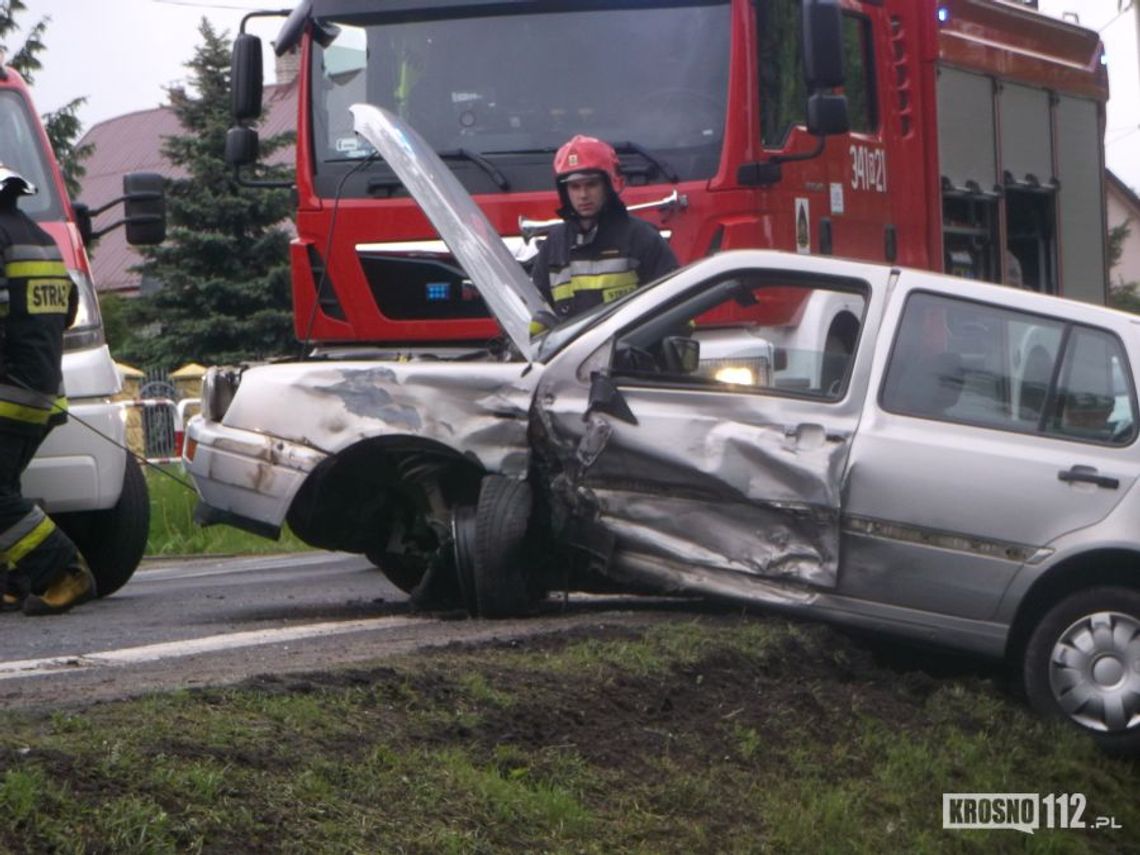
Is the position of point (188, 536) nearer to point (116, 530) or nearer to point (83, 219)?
point (83, 219)

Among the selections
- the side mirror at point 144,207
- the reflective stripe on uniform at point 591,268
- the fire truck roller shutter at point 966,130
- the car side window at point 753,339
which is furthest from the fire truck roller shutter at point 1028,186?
the car side window at point 753,339

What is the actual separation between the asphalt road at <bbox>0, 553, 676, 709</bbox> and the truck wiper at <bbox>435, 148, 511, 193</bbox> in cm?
204

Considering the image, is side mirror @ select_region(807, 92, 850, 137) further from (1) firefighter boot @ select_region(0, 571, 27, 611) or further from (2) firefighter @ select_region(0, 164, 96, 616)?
Answer: (1) firefighter boot @ select_region(0, 571, 27, 611)

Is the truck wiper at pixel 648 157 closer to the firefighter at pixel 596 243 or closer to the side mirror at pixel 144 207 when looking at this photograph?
the firefighter at pixel 596 243

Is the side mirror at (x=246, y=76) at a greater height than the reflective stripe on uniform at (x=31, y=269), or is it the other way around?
A: the side mirror at (x=246, y=76)

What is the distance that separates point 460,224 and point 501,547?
188cm

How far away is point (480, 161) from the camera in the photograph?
1018 cm

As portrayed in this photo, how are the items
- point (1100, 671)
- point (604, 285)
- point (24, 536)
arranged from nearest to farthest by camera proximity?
point (1100, 671)
point (24, 536)
point (604, 285)

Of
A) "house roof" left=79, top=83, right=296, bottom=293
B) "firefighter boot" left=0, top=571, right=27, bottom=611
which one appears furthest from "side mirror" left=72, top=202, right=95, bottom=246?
"house roof" left=79, top=83, right=296, bottom=293

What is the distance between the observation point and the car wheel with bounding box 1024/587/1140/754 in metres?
6.42

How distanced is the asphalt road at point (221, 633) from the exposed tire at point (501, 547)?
8cm

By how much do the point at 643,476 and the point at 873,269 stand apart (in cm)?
107

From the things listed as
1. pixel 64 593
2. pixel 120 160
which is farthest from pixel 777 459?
pixel 120 160

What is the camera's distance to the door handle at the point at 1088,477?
6.59 metres
